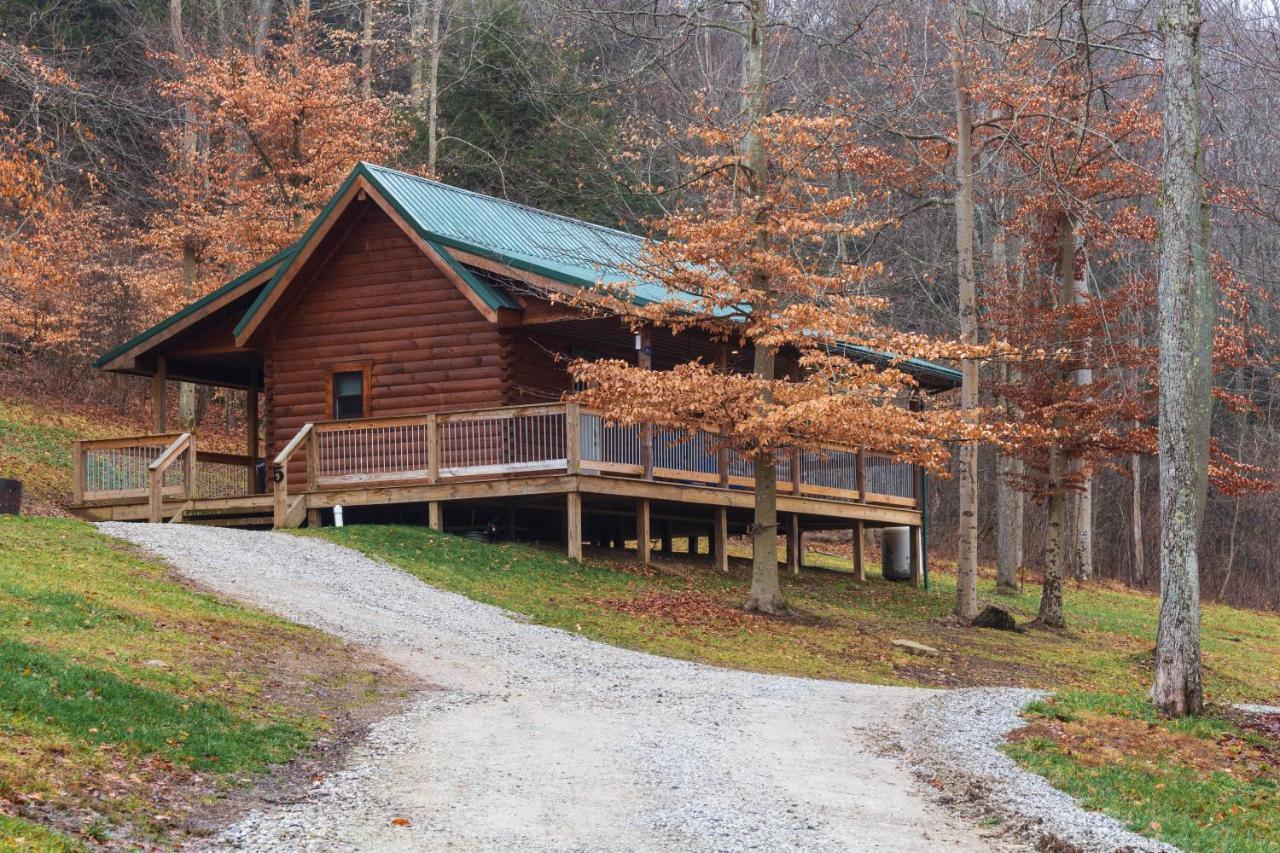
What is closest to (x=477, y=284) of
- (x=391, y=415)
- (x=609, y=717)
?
(x=391, y=415)

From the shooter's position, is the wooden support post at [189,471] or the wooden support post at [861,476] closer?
the wooden support post at [189,471]

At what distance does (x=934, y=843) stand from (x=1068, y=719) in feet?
17.5

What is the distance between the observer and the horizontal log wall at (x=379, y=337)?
2786 cm

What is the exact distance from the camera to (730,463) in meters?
29.1

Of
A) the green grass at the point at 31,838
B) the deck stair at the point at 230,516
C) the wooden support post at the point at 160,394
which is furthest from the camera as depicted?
the wooden support post at the point at 160,394

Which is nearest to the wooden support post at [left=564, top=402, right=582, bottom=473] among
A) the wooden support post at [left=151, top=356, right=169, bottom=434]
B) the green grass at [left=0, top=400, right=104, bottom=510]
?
the wooden support post at [left=151, top=356, right=169, bottom=434]

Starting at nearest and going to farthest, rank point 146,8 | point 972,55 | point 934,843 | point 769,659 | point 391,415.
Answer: point 934,843 < point 769,659 < point 972,55 < point 391,415 < point 146,8

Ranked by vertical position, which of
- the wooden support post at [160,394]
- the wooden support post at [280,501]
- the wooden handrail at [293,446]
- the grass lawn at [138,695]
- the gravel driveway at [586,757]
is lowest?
the gravel driveway at [586,757]

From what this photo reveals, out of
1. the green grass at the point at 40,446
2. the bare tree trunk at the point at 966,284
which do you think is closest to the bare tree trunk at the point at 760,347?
the bare tree trunk at the point at 966,284

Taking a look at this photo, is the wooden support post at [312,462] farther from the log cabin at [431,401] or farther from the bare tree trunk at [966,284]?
the bare tree trunk at [966,284]

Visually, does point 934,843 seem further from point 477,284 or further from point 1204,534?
point 1204,534

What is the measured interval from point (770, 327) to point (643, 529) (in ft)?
19.8

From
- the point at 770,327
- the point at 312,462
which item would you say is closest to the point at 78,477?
the point at 312,462

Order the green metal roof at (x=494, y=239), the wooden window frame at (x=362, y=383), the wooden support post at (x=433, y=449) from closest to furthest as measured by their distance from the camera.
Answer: the wooden support post at (x=433, y=449), the green metal roof at (x=494, y=239), the wooden window frame at (x=362, y=383)
